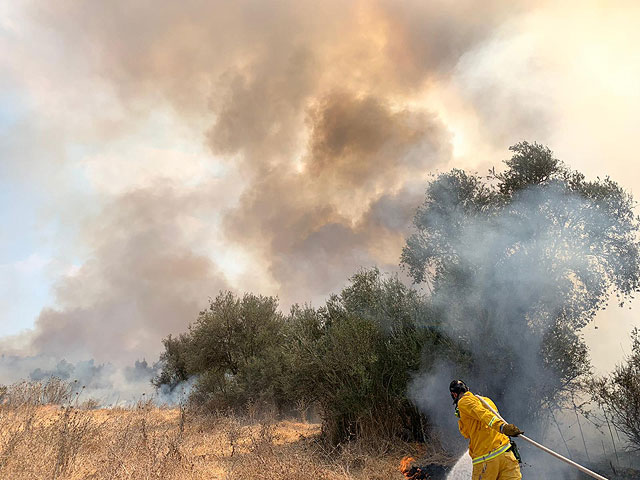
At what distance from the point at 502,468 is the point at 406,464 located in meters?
6.40

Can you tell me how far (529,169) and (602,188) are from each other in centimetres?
244

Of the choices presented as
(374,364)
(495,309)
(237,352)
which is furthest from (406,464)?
(237,352)

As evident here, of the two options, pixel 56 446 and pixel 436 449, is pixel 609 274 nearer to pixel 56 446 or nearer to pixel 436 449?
pixel 436 449

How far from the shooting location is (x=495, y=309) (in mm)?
13570

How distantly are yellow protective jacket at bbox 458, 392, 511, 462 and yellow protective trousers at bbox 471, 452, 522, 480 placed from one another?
10 cm

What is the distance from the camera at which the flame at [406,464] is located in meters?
11.4

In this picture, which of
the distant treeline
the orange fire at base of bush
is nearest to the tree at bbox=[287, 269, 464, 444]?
the distant treeline

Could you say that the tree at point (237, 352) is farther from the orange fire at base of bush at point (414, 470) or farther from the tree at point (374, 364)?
the orange fire at base of bush at point (414, 470)

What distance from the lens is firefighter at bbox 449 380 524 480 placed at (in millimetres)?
6195

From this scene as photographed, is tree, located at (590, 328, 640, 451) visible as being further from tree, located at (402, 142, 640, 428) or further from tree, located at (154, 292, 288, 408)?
tree, located at (154, 292, 288, 408)

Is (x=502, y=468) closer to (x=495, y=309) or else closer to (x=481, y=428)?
(x=481, y=428)

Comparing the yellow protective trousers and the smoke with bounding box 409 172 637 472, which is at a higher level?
the smoke with bounding box 409 172 637 472

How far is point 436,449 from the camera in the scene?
42.9 feet

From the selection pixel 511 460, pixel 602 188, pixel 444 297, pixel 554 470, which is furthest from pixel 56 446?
pixel 602 188
